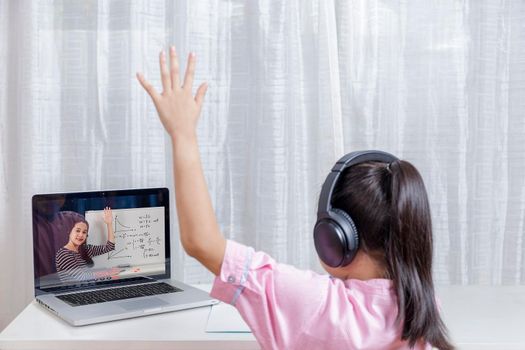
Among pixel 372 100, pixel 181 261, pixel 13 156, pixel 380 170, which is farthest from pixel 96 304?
pixel 372 100

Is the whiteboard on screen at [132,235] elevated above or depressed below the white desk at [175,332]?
above

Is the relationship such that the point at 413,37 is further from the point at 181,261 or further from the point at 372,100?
the point at 181,261

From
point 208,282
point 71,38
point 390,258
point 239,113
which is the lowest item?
point 208,282

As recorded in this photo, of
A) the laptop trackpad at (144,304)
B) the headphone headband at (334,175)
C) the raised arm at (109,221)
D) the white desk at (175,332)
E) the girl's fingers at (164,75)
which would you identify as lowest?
the white desk at (175,332)

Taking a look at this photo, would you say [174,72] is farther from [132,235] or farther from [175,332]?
[132,235]

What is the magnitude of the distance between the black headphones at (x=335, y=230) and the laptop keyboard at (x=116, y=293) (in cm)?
57

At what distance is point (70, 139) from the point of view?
5.69 feet

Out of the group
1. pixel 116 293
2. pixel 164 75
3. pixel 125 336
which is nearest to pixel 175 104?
pixel 164 75

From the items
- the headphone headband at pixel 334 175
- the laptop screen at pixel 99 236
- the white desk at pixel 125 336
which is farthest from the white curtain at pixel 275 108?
the headphone headband at pixel 334 175

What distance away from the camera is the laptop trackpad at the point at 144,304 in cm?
143

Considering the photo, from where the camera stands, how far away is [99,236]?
63.4 inches

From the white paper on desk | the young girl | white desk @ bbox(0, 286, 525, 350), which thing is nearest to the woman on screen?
white desk @ bbox(0, 286, 525, 350)

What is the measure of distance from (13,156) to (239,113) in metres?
0.55

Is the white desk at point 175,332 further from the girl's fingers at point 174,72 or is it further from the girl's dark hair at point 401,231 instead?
the girl's fingers at point 174,72
